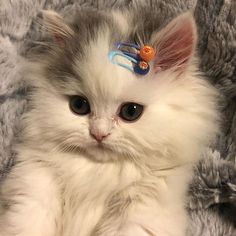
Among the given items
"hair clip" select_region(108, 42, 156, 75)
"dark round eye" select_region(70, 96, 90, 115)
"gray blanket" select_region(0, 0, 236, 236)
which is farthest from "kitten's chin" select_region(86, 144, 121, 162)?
"gray blanket" select_region(0, 0, 236, 236)

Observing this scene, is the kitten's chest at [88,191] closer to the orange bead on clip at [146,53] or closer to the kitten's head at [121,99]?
the kitten's head at [121,99]

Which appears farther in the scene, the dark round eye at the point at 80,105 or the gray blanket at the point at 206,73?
the gray blanket at the point at 206,73

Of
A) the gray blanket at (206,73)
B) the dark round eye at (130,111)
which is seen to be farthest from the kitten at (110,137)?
the gray blanket at (206,73)

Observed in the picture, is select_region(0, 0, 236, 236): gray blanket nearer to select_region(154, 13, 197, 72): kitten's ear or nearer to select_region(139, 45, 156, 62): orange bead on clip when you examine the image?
select_region(154, 13, 197, 72): kitten's ear

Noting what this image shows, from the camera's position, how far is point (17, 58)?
5.36 ft

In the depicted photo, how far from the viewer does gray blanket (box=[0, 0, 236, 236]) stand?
1480 millimetres

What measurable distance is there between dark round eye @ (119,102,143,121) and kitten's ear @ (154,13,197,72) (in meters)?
0.14

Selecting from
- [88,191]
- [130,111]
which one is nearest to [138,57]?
[130,111]

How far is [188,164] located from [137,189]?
186 millimetres

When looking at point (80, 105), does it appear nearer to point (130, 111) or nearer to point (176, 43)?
point (130, 111)

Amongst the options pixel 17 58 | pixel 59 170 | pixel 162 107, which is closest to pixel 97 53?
pixel 162 107

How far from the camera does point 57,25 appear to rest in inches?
53.6

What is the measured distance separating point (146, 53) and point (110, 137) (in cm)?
25

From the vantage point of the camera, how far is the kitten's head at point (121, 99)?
1233 mm
